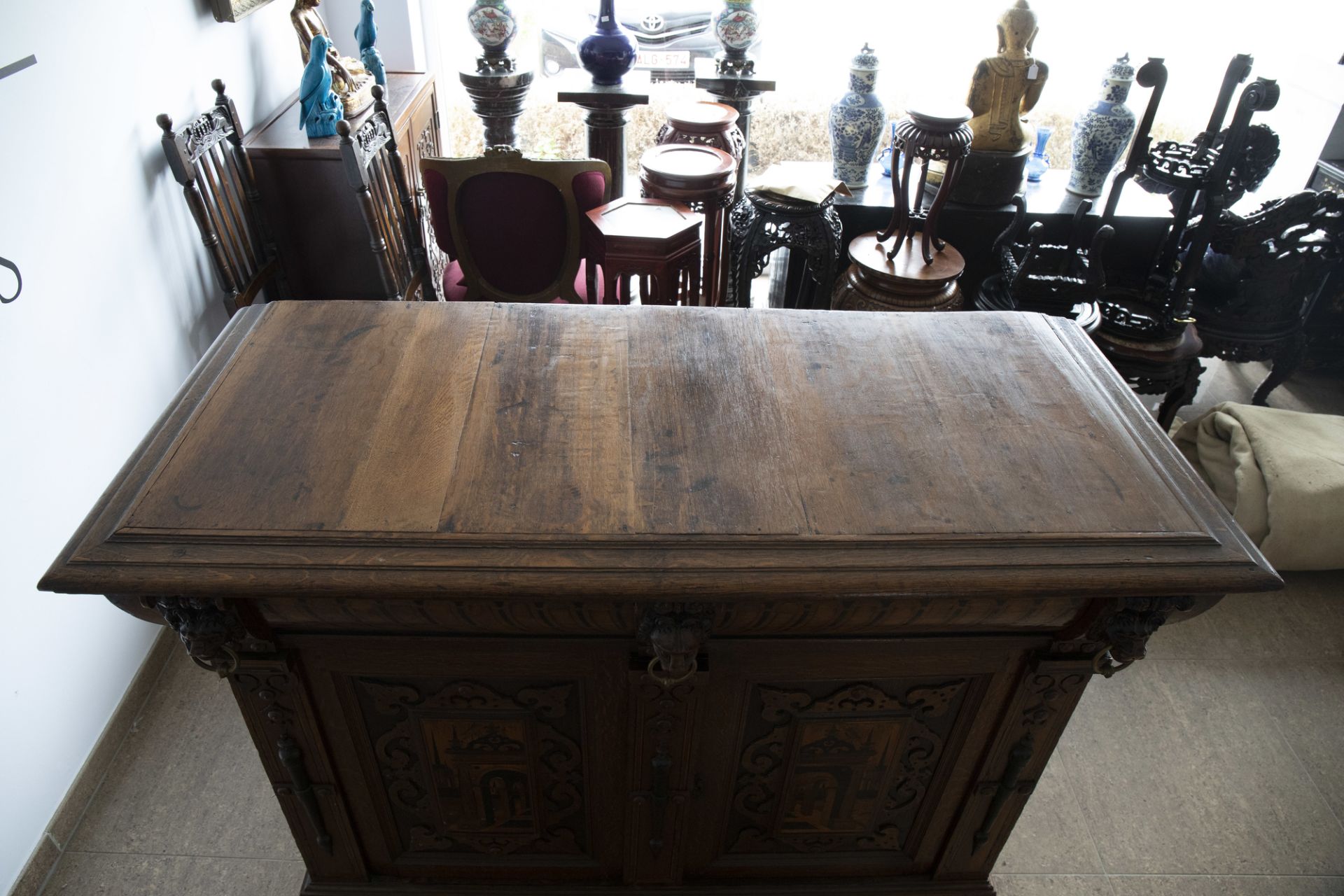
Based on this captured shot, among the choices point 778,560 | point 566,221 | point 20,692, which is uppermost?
point 778,560

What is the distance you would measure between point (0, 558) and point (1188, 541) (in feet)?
6.00

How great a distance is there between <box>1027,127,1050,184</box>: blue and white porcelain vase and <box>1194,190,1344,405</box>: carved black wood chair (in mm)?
702

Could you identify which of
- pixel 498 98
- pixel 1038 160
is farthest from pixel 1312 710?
pixel 498 98

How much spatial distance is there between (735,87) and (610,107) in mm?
481

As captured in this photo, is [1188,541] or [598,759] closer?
[1188,541]

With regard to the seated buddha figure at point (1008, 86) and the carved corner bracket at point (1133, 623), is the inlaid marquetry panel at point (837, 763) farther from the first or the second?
the seated buddha figure at point (1008, 86)

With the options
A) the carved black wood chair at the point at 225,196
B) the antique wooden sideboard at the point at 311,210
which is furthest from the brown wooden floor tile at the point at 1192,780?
the carved black wood chair at the point at 225,196

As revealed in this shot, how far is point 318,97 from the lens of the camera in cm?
234

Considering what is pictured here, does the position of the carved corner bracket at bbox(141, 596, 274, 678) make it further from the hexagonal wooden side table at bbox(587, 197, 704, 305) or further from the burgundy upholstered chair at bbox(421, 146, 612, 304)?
the burgundy upholstered chair at bbox(421, 146, 612, 304)

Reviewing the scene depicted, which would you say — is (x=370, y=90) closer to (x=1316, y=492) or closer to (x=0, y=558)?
(x=0, y=558)

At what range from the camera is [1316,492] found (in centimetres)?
222

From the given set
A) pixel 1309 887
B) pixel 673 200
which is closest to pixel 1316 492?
pixel 1309 887

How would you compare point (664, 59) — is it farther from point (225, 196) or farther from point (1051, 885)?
point (1051, 885)

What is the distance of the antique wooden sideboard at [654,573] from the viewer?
0.96 metres
